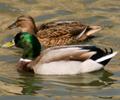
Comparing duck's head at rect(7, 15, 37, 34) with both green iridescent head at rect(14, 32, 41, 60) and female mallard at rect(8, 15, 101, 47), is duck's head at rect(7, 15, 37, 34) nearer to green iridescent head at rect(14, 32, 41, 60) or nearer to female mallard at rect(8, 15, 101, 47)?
female mallard at rect(8, 15, 101, 47)

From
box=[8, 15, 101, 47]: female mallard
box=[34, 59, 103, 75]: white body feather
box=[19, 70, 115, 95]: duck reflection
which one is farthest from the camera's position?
box=[8, 15, 101, 47]: female mallard

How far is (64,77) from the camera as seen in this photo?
1168 centimetres

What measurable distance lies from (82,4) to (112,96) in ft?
20.4

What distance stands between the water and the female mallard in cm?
24

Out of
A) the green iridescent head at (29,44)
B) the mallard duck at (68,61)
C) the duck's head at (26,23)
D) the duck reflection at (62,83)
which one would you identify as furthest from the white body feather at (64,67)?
the duck's head at (26,23)

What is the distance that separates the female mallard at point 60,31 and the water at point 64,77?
24 centimetres

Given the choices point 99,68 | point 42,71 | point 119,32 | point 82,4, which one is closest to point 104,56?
point 99,68

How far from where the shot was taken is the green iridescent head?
12375mm

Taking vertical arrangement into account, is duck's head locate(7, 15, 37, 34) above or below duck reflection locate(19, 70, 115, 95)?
above

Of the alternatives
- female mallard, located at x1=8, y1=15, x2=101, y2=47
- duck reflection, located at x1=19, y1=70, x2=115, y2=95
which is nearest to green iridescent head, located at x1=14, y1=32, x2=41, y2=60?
duck reflection, located at x1=19, y1=70, x2=115, y2=95

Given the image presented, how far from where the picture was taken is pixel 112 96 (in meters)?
10.4

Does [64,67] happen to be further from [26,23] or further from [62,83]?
[26,23]

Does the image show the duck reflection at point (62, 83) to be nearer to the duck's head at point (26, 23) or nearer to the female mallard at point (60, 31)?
the female mallard at point (60, 31)

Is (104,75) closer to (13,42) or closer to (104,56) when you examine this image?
(104,56)
